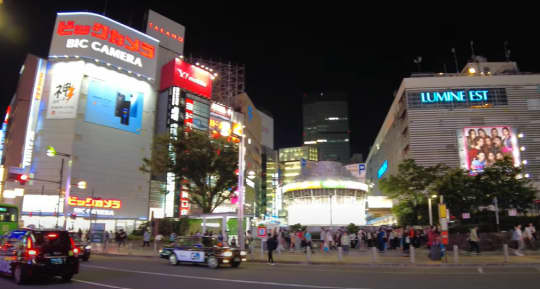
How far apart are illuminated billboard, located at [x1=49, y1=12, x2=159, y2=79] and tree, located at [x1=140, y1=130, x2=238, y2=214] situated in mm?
35258

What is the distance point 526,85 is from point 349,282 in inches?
2907

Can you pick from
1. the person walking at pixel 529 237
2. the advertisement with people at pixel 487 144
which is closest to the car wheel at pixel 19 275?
the person walking at pixel 529 237

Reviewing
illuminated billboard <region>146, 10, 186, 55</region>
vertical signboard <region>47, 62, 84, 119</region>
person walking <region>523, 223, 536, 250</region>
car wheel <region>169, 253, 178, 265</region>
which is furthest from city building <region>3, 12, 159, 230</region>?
person walking <region>523, 223, 536, 250</region>

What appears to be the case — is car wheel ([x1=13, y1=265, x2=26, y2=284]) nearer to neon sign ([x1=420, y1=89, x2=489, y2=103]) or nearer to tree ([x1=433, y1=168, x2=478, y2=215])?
tree ([x1=433, y1=168, x2=478, y2=215])

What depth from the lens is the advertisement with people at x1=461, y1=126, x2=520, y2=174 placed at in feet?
218

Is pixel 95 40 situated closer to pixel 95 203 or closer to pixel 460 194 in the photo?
pixel 95 203

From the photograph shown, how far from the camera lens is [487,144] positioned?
67438mm

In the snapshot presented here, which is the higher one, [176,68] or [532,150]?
[176,68]

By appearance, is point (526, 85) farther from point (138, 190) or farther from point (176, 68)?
point (138, 190)

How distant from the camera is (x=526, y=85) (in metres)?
71.1

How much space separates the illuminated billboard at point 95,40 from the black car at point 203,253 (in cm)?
5713

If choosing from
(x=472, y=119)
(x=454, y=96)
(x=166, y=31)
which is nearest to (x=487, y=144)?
(x=472, y=119)

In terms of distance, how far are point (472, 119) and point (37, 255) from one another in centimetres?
7137

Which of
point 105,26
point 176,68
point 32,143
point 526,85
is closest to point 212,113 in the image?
point 176,68
